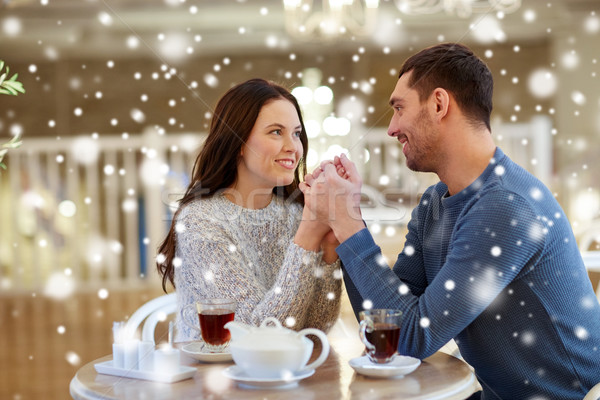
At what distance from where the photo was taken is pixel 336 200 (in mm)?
1218

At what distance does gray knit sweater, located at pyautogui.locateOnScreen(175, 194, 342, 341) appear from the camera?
4.05 ft

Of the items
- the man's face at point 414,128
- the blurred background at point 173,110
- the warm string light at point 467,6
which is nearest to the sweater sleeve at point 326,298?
the man's face at point 414,128

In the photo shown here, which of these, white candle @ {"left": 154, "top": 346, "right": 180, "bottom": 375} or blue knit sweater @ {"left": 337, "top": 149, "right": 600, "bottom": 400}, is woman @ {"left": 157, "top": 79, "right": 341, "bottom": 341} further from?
white candle @ {"left": 154, "top": 346, "right": 180, "bottom": 375}

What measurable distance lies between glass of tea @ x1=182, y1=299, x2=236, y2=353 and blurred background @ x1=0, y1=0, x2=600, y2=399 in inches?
82.9

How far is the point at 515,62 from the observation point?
5.10 meters

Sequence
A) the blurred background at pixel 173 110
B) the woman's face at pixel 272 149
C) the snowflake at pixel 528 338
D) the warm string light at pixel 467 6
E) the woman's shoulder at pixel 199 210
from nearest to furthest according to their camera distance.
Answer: the snowflake at pixel 528 338 < the woman's shoulder at pixel 199 210 < the woman's face at pixel 272 149 < the blurred background at pixel 173 110 < the warm string light at pixel 467 6

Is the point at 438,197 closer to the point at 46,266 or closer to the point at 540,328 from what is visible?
the point at 540,328

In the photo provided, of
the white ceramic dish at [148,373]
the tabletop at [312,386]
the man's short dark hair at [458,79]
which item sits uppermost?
the man's short dark hair at [458,79]

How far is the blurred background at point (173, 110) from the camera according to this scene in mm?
3412

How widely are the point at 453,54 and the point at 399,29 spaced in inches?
151

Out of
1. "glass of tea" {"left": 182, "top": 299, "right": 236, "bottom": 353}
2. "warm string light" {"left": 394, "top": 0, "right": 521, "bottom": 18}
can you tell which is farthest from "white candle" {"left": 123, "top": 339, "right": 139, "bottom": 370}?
"warm string light" {"left": 394, "top": 0, "right": 521, "bottom": 18}

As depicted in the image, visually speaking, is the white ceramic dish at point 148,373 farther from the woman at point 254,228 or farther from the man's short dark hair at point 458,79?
the man's short dark hair at point 458,79

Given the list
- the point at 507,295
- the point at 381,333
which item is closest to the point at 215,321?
the point at 381,333

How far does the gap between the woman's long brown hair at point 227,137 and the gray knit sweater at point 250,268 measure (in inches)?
2.3
